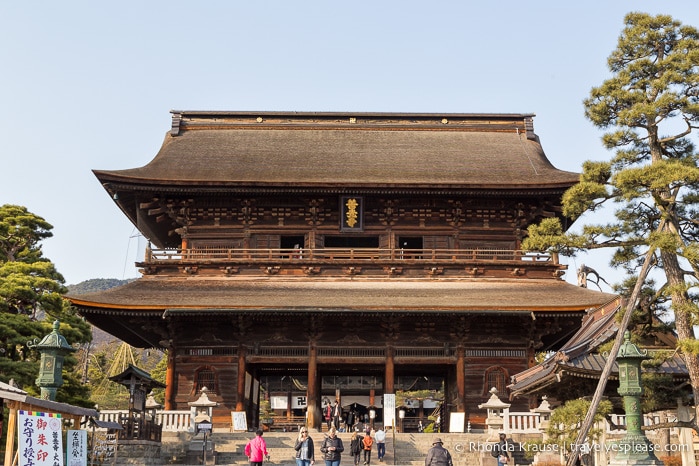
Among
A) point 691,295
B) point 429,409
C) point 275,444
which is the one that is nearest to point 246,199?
point 275,444

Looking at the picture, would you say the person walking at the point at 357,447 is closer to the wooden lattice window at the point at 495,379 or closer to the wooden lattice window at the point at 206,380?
the wooden lattice window at the point at 495,379

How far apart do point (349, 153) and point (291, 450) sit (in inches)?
586

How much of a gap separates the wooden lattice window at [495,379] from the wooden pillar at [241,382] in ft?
27.7

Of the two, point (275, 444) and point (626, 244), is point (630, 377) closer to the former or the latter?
point (626, 244)

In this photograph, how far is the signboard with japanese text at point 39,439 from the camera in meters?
12.0

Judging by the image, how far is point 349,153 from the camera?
34000 mm

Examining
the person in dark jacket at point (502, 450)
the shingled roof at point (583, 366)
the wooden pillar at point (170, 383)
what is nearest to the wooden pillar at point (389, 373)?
the person in dark jacket at point (502, 450)

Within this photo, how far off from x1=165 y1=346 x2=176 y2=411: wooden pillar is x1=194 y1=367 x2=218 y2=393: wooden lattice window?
0.80 metres

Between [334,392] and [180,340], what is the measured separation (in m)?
12.3

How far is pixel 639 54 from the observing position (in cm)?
1984

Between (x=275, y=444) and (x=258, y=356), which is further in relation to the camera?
(x=258, y=356)

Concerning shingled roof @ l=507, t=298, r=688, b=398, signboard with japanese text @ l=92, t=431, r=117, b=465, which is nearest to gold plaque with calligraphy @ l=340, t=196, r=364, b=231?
shingled roof @ l=507, t=298, r=688, b=398

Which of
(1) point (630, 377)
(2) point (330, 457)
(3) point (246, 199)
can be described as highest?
(3) point (246, 199)

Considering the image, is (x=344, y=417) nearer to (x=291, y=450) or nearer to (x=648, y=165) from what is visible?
(x=291, y=450)
